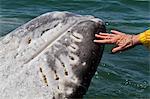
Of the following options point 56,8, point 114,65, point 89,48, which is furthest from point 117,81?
point 56,8

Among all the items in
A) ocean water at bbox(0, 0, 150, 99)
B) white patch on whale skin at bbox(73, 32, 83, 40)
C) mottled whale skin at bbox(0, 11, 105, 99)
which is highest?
white patch on whale skin at bbox(73, 32, 83, 40)

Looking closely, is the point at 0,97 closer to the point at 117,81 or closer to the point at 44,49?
the point at 44,49

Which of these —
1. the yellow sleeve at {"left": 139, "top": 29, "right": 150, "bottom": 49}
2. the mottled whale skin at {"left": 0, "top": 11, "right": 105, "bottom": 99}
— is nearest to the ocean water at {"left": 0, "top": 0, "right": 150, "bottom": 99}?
the yellow sleeve at {"left": 139, "top": 29, "right": 150, "bottom": 49}

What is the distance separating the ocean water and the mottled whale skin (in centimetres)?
227

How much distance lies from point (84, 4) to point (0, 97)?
8141mm

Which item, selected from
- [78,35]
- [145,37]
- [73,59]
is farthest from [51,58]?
[145,37]

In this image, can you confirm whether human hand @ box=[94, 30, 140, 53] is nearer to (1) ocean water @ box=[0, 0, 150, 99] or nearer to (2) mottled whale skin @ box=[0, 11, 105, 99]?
(2) mottled whale skin @ box=[0, 11, 105, 99]

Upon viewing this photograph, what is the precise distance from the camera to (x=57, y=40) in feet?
12.8

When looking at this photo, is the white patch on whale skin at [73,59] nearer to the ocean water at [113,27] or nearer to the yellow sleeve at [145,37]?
the yellow sleeve at [145,37]

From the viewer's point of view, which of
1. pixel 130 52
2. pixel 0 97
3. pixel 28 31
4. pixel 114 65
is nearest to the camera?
pixel 0 97

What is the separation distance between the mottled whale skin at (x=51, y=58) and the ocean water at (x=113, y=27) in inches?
89.5

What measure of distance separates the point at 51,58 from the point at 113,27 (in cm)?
574

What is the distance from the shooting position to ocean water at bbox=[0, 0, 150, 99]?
262 inches

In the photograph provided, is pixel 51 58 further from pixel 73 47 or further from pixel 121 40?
pixel 121 40
